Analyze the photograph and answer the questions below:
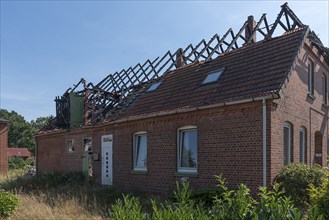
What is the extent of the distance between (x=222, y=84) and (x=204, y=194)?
4660 millimetres

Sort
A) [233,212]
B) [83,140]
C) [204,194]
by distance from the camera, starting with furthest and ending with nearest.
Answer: [83,140]
[204,194]
[233,212]

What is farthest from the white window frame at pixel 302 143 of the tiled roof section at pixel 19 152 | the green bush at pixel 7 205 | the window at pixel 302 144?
the tiled roof section at pixel 19 152

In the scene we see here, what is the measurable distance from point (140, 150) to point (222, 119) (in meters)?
5.29

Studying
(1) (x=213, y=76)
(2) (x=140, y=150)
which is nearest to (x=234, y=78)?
(1) (x=213, y=76)

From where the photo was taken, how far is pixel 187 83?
15836 mm

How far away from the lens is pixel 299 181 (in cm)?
1012

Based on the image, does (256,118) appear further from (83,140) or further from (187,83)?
(83,140)

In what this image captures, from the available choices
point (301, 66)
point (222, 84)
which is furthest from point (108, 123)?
point (301, 66)

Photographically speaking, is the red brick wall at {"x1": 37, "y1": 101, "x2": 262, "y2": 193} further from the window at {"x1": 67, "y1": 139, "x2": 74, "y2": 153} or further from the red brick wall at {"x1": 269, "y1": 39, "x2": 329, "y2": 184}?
the window at {"x1": 67, "y1": 139, "x2": 74, "y2": 153}

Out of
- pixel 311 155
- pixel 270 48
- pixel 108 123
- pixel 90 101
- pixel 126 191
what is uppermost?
pixel 270 48

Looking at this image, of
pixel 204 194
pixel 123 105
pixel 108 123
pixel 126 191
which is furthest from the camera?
pixel 123 105

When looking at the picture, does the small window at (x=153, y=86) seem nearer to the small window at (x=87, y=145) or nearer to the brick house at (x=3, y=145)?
the small window at (x=87, y=145)

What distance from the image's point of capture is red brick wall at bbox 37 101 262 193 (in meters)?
11.3

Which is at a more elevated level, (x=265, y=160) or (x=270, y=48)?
(x=270, y=48)
